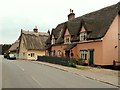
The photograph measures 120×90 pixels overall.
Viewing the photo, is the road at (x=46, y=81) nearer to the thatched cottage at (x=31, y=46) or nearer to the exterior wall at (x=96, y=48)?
the exterior wall at (x=96, y=48)

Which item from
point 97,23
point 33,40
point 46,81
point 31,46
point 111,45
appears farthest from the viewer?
point 33,40

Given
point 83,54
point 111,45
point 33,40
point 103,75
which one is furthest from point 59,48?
point 103,75

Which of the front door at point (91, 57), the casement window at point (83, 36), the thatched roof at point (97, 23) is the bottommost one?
the front door at point (91, 57)

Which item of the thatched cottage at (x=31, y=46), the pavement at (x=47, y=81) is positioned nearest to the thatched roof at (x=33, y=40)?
the thatched cottage at (x=31, y=46)

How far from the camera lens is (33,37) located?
81.3 m

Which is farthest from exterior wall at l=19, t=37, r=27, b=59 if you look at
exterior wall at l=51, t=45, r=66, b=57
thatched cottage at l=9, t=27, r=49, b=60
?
exterior wall at l=51, t=45, r=66, b=57

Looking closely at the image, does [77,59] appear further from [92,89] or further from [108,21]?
[92,89]

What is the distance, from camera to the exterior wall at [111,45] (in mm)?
36750

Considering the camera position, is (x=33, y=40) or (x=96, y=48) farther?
(x=33, y=40)

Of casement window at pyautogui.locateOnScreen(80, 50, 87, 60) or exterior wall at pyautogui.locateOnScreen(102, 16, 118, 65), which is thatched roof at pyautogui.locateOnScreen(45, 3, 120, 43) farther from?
casement window at pyautogui.locateOnScreen(80, 50, 87, 60)

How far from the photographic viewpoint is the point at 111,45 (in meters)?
37.3

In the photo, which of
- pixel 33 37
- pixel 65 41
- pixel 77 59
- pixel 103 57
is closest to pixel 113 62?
pixel 103 57

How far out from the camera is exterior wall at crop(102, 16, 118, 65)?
3675cm

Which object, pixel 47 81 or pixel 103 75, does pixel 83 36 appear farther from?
pixel 47 81
